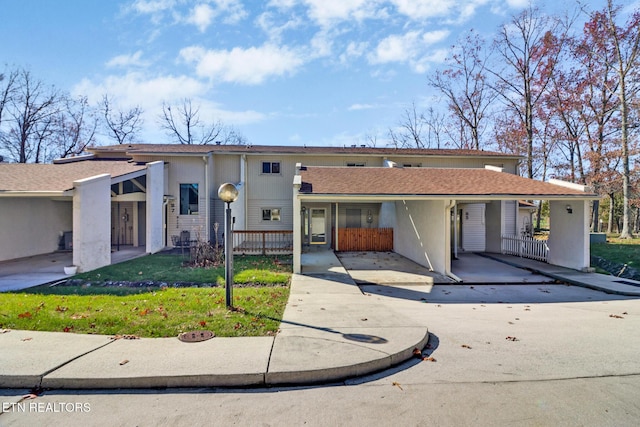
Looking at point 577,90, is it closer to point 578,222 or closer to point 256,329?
point 578,222

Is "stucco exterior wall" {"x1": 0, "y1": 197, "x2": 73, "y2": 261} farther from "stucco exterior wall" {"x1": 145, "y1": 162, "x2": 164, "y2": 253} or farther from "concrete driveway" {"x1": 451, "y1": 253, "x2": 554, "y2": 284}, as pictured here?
"concrete driveway" {"x1": 451, "y1": 253, "x2": 554, "y2": 284}

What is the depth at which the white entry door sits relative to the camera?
18.6m

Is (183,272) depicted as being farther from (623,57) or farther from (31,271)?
(623,57)

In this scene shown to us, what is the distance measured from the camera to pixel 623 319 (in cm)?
641

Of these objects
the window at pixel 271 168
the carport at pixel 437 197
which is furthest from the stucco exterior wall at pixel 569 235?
the window at pixel 271 168

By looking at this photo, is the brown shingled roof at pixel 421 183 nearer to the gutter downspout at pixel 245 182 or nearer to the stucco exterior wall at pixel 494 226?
the stucco exterior wall at pixel 494 226

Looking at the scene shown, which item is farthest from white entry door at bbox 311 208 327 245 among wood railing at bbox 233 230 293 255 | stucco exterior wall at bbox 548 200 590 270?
stucco exterior wall at bbox 548 200 590 270

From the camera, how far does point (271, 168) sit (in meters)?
18.7

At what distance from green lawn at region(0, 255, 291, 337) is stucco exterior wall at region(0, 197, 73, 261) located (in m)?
5.27

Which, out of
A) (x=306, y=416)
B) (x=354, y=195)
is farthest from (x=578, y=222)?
(x=306, y=416)

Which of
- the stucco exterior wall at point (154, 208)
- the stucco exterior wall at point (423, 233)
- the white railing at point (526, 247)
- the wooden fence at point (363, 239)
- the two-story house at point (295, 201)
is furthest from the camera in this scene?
the wooden fence at point (363, 239)

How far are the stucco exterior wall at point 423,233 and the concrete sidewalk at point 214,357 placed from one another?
6.22m

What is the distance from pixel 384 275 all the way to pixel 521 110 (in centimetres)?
2372

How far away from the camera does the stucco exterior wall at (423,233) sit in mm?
11047
